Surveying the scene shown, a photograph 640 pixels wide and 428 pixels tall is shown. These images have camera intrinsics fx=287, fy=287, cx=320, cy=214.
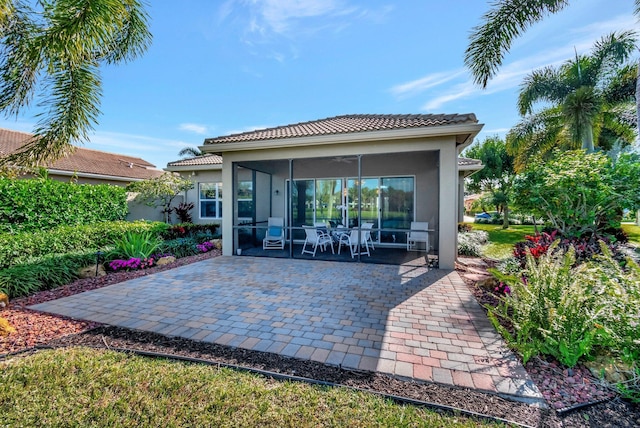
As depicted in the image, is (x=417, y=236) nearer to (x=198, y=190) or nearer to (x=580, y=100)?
(x=580, y=100)

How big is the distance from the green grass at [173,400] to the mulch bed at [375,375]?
23 cm

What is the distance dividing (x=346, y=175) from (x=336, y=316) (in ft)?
24.6

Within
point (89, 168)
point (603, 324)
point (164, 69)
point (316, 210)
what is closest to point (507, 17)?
point (603, 324)

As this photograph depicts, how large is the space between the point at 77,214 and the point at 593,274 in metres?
13.4

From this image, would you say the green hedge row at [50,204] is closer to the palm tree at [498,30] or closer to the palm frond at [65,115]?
the palm frond at [65,115]

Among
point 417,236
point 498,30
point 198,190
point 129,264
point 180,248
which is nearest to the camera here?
point 498,30

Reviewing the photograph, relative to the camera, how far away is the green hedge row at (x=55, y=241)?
19.8ft

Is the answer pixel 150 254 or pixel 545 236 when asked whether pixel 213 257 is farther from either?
pixel 545 236

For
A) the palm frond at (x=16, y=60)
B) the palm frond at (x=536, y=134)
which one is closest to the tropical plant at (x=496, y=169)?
the palm frond at (x=536, y=134)

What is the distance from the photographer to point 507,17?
6723 mm

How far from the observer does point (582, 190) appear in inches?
207

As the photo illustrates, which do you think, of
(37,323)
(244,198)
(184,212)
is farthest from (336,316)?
(184,212)

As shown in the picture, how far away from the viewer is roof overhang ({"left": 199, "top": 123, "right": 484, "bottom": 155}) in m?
6.68

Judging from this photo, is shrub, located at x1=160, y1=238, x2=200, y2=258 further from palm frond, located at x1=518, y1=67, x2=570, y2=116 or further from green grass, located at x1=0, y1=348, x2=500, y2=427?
palm frond, located at x1=518, y1=67, x2=570, y2=116
